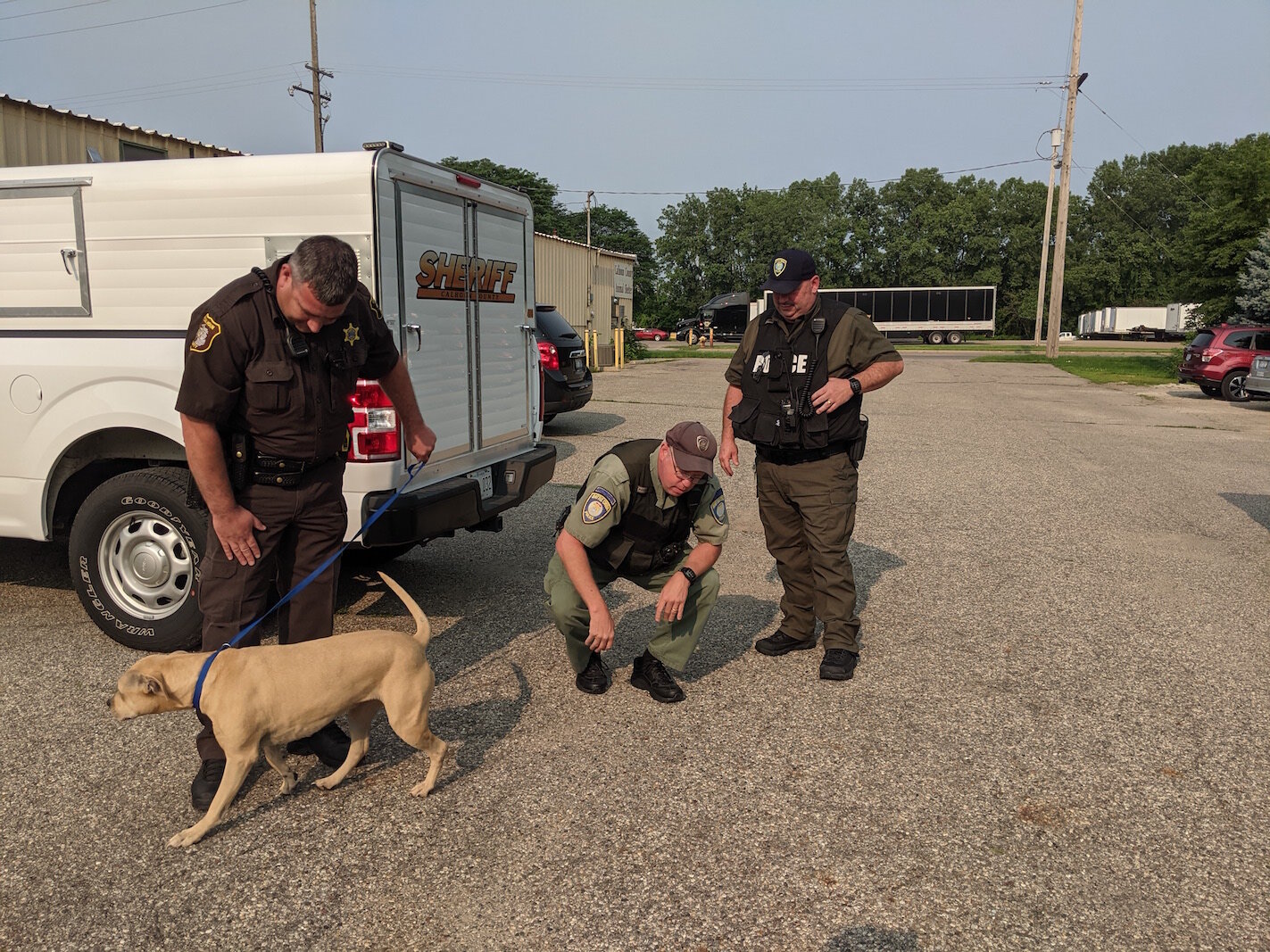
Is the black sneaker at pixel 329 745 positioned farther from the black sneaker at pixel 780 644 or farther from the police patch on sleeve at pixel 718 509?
the black sneaker at pixel 780 644

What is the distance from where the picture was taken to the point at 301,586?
344 centimetres

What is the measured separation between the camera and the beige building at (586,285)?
2298 centimetres

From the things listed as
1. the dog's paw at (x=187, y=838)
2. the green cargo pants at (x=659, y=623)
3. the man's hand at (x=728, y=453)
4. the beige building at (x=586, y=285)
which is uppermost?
the beige building at (x=586, y=285)

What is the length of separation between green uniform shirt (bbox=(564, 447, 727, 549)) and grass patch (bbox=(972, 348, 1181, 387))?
22666 mm

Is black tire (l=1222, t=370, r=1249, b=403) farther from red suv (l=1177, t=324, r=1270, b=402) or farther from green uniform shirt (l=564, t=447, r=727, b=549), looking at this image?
green uniform shirt (l=564, t=447, r=727, b=549)

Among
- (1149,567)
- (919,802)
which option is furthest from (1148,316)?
(919,802)

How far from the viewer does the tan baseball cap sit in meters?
3.62

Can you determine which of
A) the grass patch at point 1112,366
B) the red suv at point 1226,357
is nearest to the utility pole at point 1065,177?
the grass patch at point 1112,366

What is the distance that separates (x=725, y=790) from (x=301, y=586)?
5.60 feet

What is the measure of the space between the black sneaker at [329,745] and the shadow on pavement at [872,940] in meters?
1.89

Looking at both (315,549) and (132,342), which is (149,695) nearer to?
(315,549)

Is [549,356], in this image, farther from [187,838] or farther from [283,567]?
[187,838]

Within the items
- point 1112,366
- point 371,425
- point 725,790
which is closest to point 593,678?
point 725,790

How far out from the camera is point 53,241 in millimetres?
4602
